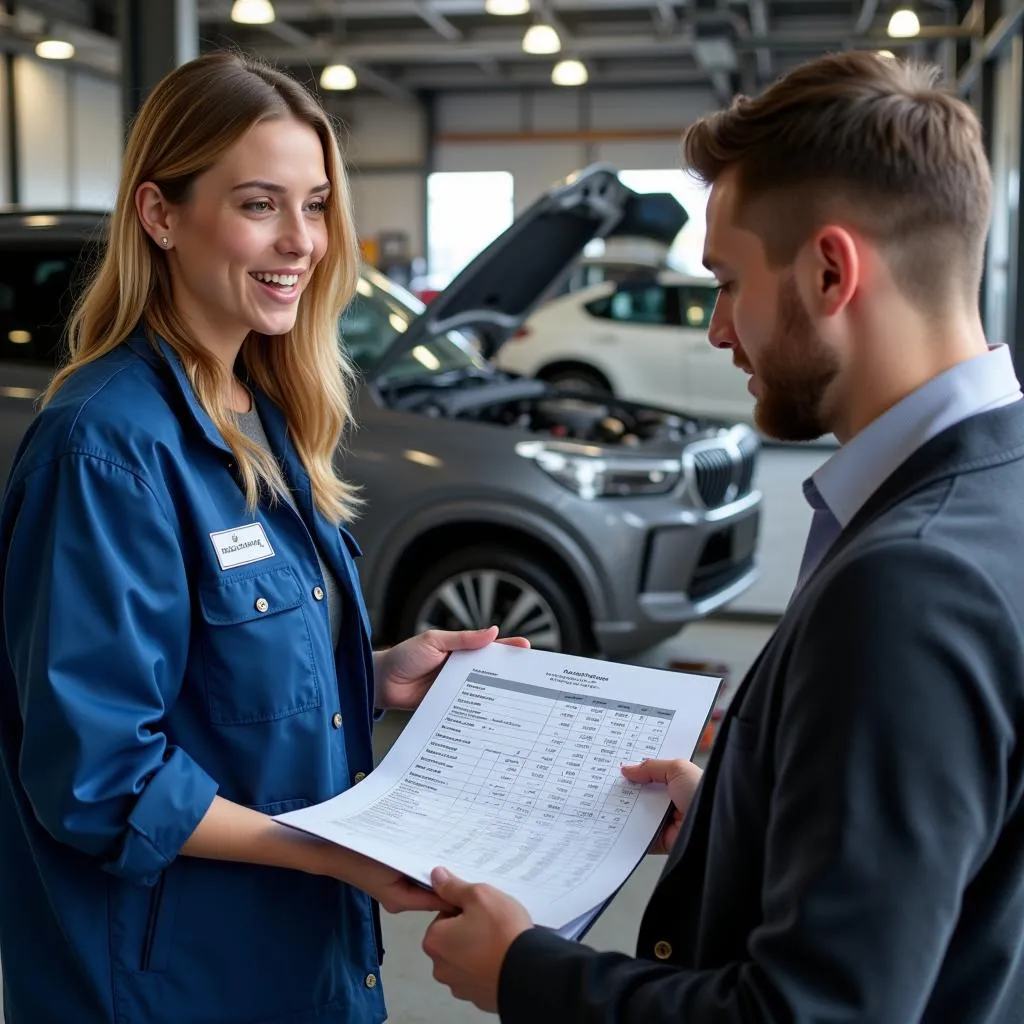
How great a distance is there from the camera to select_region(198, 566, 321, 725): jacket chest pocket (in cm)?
140

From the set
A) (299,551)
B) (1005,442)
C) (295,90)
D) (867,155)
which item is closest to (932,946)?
(1005,442)

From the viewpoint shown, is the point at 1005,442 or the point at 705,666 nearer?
the point at 1005,442

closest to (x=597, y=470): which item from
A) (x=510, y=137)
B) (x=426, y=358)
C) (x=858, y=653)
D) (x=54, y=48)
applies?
(x=426, y=358)

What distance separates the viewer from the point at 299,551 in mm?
1541

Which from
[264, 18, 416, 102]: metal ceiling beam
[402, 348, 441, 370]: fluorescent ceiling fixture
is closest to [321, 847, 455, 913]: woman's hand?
[402, 348, 441, 370]: fluorescent ceiling fixture

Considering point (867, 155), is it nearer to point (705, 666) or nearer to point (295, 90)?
point (295, 90)

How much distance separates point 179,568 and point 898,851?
2.69 ft

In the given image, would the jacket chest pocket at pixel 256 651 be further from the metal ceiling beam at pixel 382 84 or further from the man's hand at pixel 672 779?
the metal ceiling beam at pixel 382 84

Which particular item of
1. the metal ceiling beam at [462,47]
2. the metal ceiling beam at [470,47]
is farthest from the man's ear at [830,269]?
the metal ceiling beam at [462,47]

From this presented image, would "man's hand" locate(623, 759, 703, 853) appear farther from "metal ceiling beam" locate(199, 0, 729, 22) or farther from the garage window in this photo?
the garage window

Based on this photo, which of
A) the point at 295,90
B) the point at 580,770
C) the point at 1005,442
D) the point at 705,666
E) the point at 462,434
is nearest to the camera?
the point at 1005,442

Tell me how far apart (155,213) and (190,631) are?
0.54m

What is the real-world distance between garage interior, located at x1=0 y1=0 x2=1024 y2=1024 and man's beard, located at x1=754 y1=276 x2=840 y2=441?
4.67 feet

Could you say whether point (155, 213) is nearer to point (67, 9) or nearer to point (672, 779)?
point (672, 779)
